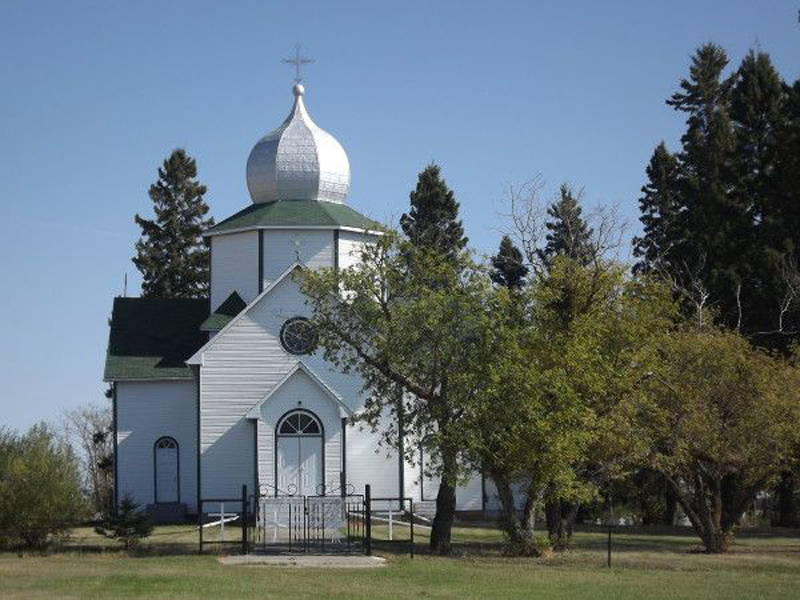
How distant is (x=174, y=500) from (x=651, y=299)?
62.0 ft

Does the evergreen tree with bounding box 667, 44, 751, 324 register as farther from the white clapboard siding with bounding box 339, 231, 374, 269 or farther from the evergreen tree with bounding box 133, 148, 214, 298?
the evergreen tree with bounding box 133, 148, 214, 298

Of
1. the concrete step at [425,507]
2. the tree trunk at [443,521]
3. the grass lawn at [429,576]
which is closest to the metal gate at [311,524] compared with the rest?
the tree trunk at [443,521]

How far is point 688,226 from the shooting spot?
51.8 m

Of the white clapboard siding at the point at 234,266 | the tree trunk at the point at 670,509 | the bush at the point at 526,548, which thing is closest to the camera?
the bush at the point at 526,548

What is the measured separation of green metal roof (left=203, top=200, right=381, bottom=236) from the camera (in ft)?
151

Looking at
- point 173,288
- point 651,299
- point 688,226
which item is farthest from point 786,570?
point 173,288

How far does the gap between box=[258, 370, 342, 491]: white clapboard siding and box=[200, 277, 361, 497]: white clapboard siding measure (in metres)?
0.94

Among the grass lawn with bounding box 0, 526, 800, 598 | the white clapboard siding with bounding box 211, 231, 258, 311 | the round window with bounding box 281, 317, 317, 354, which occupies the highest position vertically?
the white clapboard siding with bounding box 211, 231, 258, 311

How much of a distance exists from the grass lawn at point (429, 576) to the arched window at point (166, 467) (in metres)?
10.9

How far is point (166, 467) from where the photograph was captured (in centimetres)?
4625

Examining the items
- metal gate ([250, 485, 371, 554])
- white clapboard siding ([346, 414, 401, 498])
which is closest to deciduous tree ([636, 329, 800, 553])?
metal gate ([250, 485, 371, 554])

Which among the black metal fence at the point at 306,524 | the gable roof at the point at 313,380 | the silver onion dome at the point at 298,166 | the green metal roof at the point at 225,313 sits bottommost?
the black metal fence at the point at 306,524

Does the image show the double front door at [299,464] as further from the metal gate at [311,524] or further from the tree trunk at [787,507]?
the tree trunk at [787,507]

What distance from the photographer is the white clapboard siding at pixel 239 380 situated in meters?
44.0
